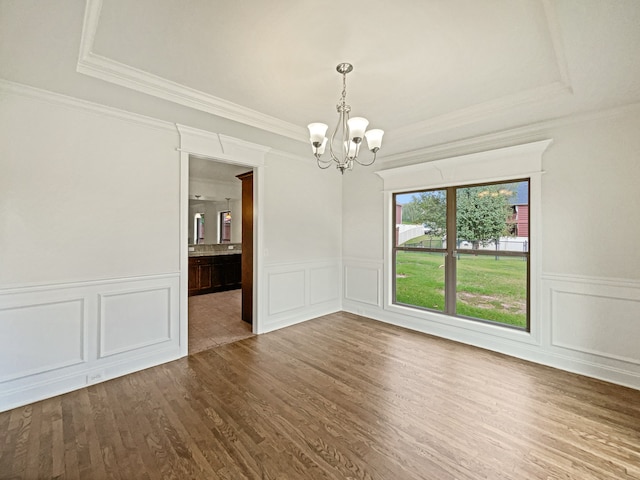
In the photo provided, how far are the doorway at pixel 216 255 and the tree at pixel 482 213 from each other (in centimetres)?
298

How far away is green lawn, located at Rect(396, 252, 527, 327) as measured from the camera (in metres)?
3.53

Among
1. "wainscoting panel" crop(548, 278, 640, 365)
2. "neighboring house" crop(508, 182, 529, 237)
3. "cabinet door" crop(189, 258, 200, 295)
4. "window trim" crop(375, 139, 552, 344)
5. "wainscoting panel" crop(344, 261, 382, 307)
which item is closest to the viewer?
"wainscoting panel" crop(548, 278, 640, 365)

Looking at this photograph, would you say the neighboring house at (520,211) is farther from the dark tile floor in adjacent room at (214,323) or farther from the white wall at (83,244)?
the dark tile floor in adjacent room at (214,323)

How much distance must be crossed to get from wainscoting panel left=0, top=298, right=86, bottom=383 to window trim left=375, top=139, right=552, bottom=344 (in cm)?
385

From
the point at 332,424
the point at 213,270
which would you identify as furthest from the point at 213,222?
the point at 332,424

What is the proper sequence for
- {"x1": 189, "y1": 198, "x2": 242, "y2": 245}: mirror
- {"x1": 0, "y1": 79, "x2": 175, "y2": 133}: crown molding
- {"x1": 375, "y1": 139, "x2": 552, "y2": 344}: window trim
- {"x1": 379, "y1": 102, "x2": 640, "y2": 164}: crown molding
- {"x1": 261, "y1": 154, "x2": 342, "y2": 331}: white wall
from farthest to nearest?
{"x1": 189, "y1": 198, "x2": 242, "y2": 245}: mirror < {"x1": 261, "y1": 154, "x2": 342, "y2": 331}: white wall < {"x1": 375, "y1": 139, "x2": 552, "y2": 344}: window trim < {"x1": 379, "y1": 102, "x2": 640, "y2": 164}: crown molding < {"x1": 0, "y1": 79, "x2": 175, "y2": 133}: crown molding

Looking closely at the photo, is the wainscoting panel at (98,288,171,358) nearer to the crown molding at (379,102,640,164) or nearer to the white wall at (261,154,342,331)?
the white wall at (261,154,342,331)

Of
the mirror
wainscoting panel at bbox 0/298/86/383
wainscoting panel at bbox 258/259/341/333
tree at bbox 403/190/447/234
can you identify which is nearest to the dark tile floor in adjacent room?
wainscoting panel at bbox 258/259/341/333

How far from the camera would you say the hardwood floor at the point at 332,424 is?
5.70ft

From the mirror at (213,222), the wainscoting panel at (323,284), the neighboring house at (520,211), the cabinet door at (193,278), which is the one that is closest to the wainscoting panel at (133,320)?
the wainscoting panel at (323,284)

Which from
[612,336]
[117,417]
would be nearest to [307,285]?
[117,417]

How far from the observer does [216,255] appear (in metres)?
6.75

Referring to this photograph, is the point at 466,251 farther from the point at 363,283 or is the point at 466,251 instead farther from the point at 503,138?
the point at 363,283

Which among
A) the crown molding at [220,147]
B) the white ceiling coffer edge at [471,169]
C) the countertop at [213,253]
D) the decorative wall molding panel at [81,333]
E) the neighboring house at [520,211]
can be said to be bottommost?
the decorative wall molding panel at [81,333]
